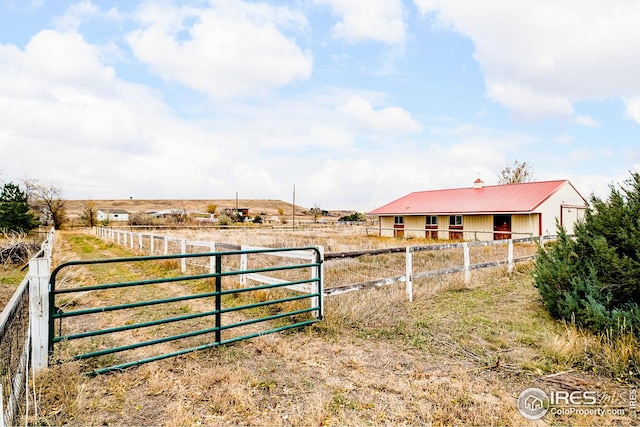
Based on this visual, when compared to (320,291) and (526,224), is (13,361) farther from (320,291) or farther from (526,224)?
(526,224)

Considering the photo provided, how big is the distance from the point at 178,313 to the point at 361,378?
3.98m

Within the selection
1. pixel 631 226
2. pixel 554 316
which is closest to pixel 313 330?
pixel 554 316

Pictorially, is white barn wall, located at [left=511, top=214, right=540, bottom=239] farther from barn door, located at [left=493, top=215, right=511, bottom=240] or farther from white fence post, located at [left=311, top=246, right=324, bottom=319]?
white fence post, located at [left=311, top=246, right=324, bottom=319]

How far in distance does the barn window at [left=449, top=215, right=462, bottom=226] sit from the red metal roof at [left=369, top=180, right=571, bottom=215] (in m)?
0.59

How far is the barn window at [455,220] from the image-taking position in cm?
2639

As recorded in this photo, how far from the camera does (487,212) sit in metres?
24.0

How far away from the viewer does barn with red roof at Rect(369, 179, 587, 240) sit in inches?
898

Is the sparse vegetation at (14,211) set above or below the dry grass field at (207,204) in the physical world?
below

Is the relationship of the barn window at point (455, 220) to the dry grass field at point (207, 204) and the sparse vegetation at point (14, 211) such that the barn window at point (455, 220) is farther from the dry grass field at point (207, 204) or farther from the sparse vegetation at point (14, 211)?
the dry grass field at point (207, 204)

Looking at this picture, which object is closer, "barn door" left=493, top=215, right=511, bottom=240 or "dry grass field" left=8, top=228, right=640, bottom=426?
"dry grass field" left=8, top=228, right=640, bottom=426

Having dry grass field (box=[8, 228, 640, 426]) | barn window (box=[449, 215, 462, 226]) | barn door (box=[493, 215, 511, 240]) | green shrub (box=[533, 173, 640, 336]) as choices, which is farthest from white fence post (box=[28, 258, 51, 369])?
barn window (box=[449, 215, 462, 226])

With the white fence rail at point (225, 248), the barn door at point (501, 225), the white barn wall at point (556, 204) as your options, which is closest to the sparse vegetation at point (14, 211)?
the white fence rail at point (225, 248)

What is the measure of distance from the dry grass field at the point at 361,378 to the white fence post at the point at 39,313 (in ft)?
0.62

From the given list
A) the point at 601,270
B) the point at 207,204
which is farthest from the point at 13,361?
the point at 207,204
